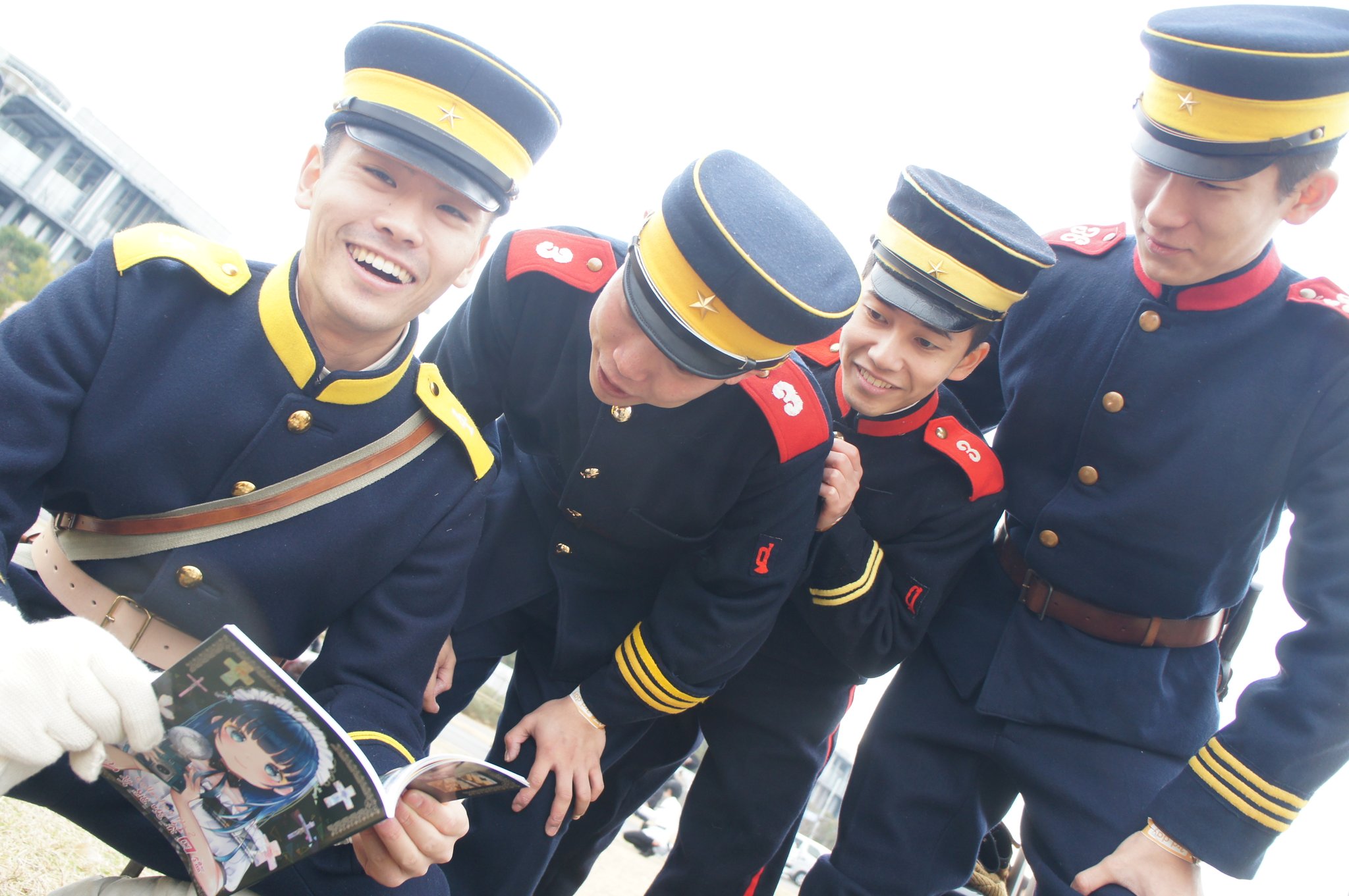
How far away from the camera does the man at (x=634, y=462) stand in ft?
7.49

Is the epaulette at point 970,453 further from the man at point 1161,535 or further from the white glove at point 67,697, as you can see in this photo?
the white glove at point 67,697

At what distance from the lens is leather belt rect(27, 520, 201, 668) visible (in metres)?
2.02

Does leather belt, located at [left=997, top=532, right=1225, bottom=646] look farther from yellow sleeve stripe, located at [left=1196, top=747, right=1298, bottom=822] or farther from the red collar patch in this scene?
the red collar patch

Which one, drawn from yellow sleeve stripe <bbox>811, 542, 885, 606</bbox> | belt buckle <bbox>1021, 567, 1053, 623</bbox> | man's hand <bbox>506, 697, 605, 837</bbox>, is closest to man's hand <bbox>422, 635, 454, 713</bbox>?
man's hand <bbox>506, 697, 605, 837</bbox>

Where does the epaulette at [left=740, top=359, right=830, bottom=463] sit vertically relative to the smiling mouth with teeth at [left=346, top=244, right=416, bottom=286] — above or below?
above

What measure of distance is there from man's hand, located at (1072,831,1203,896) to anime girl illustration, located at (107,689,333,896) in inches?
73.4

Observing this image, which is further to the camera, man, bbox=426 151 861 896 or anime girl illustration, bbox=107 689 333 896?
man, bbox=426 151 861 896

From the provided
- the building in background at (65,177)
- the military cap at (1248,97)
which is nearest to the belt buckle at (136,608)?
the military cap at (1248,97)

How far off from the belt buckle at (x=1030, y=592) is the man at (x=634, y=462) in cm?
70

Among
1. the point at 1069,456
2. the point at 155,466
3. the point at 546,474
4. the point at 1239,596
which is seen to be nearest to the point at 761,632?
the point at 546,474

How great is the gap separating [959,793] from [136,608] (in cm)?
219

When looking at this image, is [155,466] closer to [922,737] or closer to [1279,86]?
[922,737]

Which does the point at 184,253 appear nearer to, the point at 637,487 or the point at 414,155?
the point at 414,155

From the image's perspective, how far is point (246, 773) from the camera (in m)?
1.66
